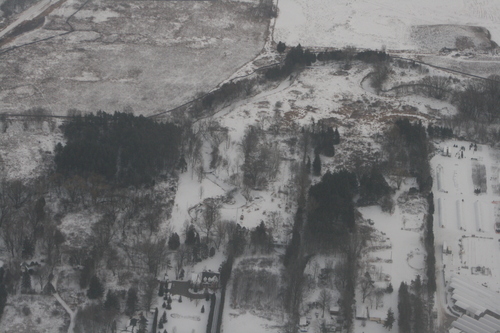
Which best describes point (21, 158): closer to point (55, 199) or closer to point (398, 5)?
point (55, 199)

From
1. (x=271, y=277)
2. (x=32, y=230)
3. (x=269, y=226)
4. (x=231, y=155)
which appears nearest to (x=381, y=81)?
(x=231, y=155)

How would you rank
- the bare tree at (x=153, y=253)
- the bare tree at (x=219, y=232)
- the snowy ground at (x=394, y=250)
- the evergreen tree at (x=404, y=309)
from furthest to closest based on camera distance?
the bare tree at (x=219, y=232), the bare tree at (x=153, y=253), the snowy ground at (x=394, y=250), the evergreen tree at (x=404, y=309)

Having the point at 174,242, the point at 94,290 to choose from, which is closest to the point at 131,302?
the point at 94,290

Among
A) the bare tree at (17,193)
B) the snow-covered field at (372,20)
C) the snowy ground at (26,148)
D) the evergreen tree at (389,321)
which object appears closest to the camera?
the evergreen tree at (389,321)

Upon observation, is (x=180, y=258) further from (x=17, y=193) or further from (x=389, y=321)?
(x=389, y=321)

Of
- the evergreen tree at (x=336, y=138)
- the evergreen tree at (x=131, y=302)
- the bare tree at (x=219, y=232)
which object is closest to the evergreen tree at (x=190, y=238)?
the bare tree at (x=219, y=232)

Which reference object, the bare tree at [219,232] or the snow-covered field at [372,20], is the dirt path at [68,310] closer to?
the bare tree at [219,232]

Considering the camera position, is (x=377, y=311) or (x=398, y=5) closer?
(x=377, y=311)
